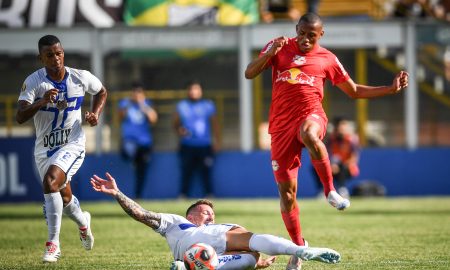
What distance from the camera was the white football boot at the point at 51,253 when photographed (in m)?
9.63

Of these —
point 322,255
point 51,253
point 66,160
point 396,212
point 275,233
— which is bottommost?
point 396,212

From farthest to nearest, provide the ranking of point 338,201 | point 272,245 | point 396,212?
point 396,212
point 338,201
point 272,245

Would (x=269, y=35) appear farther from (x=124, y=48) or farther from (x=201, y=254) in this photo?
(x=201, y=254)

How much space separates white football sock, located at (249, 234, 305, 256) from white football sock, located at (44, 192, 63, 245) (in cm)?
249

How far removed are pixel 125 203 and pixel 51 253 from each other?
156 centimetres

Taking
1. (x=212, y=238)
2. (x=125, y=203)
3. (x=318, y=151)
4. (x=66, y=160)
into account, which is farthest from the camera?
(x=66, y=160)

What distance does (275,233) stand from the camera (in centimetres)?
1295

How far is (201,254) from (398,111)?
17122 mm

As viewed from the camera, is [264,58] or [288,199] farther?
[288,199]

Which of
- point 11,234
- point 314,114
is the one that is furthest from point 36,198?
point 314,114

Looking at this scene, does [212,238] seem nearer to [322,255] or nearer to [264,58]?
[322,255]

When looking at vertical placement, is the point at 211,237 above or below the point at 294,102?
below

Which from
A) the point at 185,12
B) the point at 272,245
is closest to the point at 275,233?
the point at 272,245

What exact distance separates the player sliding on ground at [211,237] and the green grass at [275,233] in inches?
36.7
